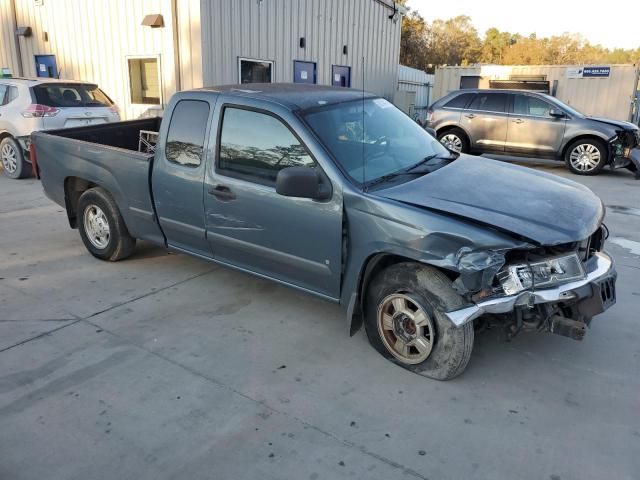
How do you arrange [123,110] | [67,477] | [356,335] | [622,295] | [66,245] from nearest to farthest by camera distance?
[67,477] < [356,335] < [622,295] < [66,245] < [123,110]

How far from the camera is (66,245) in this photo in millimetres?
6051

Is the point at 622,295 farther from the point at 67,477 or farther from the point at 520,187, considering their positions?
the point at 67,477

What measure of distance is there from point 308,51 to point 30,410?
1282 centimetres

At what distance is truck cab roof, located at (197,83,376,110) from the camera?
3893 mm

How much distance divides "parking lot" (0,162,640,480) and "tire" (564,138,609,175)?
6749 millimetres

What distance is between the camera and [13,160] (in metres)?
9.70

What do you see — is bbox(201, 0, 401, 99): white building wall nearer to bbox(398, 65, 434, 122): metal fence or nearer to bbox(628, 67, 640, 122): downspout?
bbox(398, 65, 434, 122): metal fence

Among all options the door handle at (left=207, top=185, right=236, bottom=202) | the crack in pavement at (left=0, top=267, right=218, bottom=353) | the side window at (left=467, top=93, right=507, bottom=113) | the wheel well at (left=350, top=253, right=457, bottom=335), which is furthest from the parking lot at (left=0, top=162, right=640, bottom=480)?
the side window at (left=467, top=93, right=507, bottom=113)

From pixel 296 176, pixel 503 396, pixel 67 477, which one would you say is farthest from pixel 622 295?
pixel 67 477

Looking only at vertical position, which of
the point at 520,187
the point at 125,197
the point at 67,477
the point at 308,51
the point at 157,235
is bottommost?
the point at 67,477

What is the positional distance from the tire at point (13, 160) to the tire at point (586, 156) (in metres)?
10.7

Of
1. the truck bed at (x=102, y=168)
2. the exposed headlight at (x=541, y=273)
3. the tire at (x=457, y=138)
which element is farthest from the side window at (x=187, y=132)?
the tire at (x=457, y=138)

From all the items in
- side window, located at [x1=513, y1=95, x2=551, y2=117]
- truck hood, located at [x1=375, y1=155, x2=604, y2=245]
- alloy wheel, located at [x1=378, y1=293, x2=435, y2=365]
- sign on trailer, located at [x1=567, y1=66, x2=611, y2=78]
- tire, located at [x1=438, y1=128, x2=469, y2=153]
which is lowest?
alloy wheel, located at [x1=378, y1=293, x2=435, y2=365]

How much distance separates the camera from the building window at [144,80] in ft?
39.4
